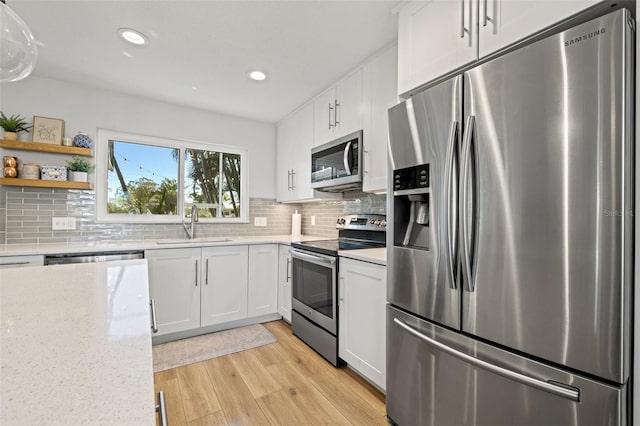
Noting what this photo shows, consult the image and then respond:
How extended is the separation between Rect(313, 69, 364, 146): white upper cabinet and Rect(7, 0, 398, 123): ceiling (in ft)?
0.34

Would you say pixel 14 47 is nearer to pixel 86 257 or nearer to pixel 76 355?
pixel 76 355

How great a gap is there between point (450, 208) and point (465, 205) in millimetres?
67

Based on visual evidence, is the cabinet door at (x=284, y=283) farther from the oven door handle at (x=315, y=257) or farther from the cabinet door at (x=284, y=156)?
the cabinet door at (x=284, y=156)

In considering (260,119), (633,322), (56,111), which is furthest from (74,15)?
(633,322)

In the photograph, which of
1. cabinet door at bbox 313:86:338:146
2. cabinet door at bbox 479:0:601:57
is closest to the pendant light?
cabinet door at bbox 479:0:601:57

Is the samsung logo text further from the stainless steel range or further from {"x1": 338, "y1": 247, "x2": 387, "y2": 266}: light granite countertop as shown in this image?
the stainless steel range

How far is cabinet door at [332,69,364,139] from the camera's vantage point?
93.3 inches

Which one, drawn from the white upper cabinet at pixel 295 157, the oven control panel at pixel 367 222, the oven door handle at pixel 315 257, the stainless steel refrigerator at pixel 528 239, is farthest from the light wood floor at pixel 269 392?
the white upper cabinet at pixel 295 157

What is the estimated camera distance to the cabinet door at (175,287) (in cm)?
255

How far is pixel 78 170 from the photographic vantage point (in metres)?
2.63

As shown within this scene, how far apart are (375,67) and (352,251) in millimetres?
1367

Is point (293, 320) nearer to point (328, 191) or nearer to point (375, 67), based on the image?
point (328, 191)

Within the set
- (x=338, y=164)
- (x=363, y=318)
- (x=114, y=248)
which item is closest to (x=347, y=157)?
(x=338, y=164)

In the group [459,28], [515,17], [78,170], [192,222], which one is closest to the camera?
[515,17]
